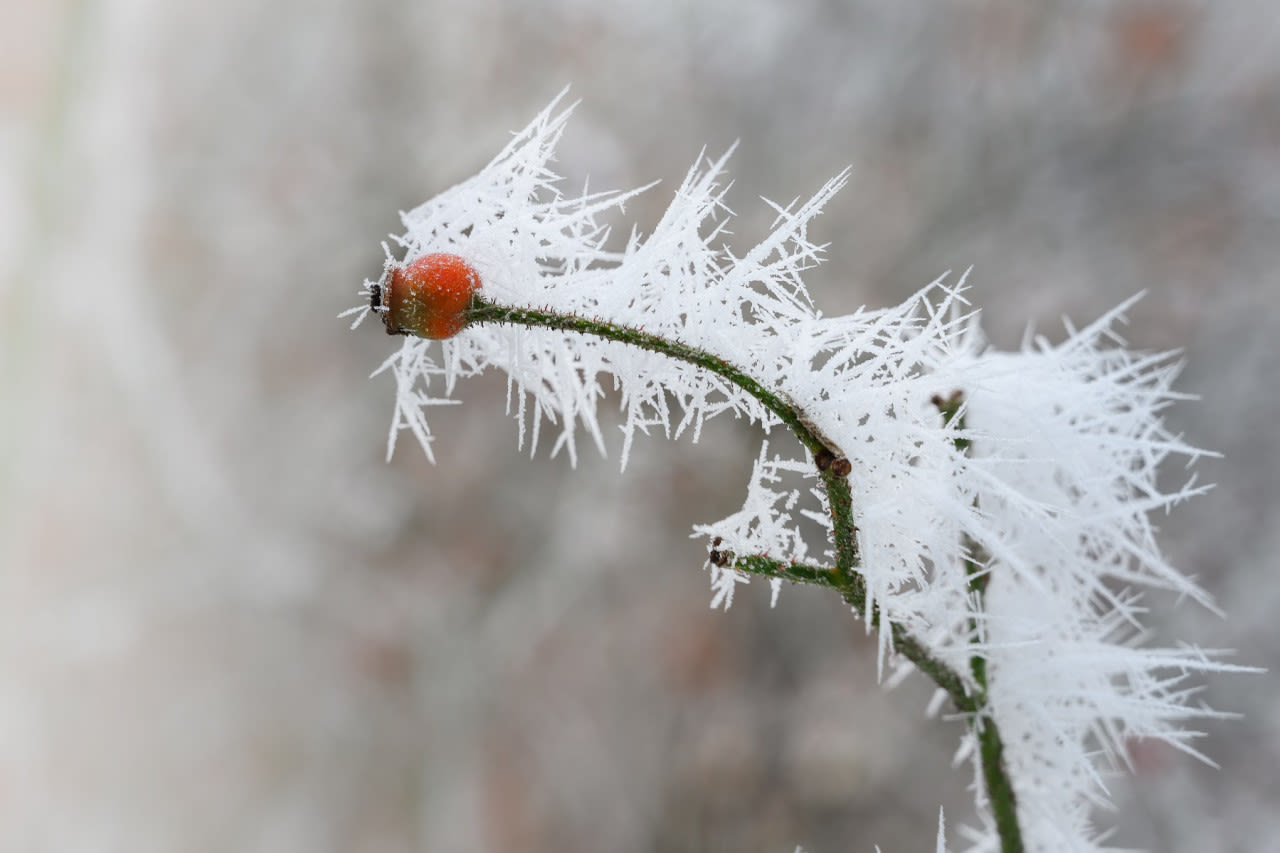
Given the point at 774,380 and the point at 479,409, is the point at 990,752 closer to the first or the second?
the point at 774,380

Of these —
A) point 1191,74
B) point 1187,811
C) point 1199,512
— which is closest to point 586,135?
point 1191,74

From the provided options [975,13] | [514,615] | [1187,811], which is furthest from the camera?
[514,615]

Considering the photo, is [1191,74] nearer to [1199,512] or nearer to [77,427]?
[1199,512]

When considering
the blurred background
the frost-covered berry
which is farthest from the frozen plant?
the blurred background

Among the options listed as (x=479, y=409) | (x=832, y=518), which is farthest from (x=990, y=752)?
(x=479, y=409)

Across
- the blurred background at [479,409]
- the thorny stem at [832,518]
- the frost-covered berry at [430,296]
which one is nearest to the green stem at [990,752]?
the thorny stem at [832,518]

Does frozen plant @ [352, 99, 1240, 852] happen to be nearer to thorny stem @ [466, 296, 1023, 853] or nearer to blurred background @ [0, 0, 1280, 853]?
thorny stem @ [466, 296, 1023, 853]

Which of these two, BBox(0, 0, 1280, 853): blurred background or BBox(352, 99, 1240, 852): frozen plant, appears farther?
BBox(0, 0, 1280, 853): blurred background
